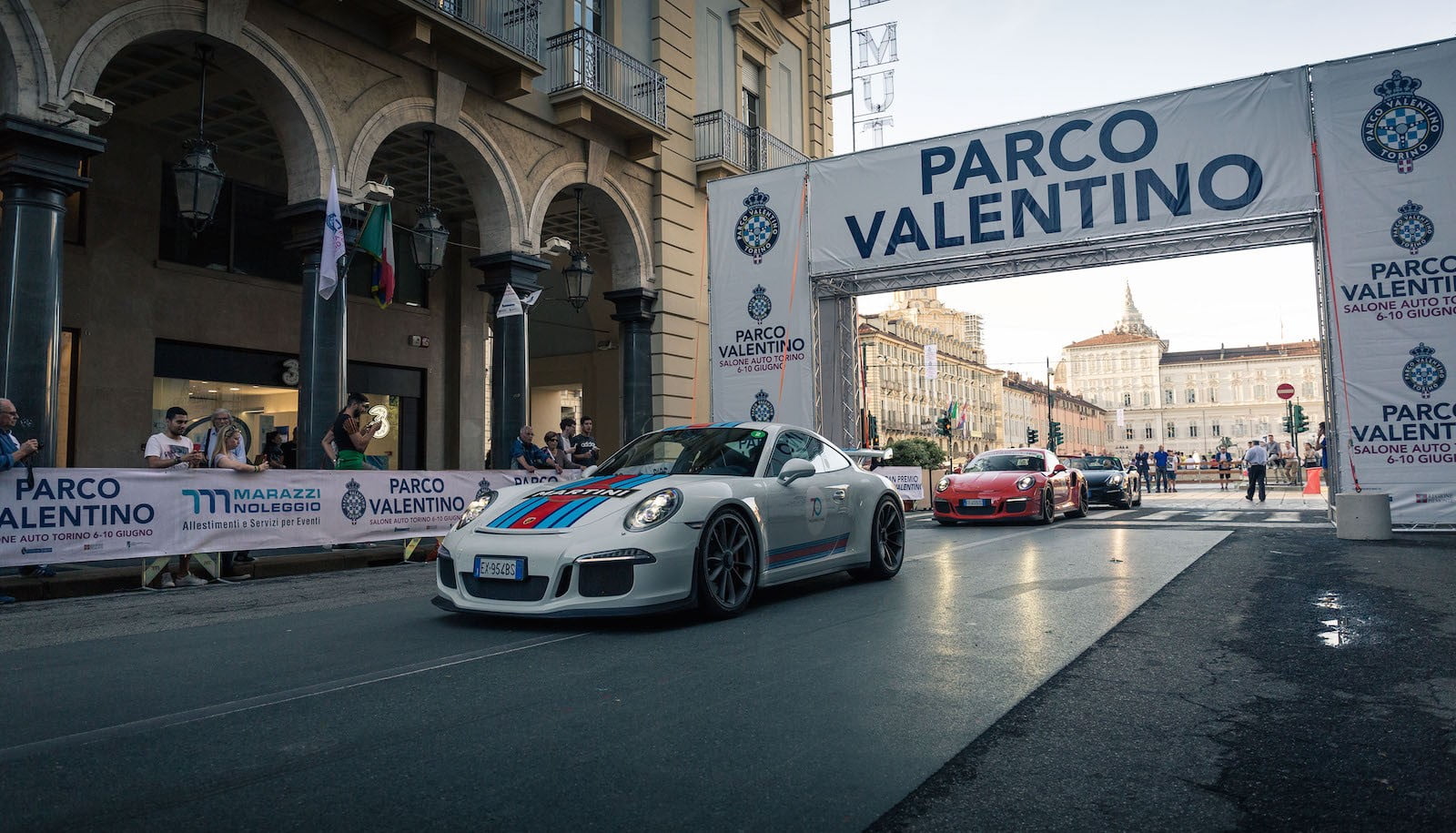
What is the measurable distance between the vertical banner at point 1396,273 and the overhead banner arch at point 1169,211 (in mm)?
24

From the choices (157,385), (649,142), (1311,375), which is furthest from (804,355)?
(1311,375)

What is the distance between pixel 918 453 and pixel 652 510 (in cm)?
1999

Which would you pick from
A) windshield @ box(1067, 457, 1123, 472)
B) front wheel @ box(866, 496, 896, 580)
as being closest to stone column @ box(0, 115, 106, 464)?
front wheel @ box(866, 496, 896, 580)

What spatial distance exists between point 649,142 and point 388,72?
559 cm

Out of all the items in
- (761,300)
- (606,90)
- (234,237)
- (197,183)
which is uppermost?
(606,90)

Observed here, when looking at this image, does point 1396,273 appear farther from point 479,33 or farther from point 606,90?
point 479,33

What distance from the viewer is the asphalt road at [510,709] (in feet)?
8.89

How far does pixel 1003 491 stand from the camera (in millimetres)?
15117

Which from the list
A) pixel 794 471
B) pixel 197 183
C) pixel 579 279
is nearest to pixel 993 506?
pixel 579 279

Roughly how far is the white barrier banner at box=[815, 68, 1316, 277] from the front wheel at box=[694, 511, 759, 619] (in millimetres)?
11386

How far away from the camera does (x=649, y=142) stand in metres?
18.3

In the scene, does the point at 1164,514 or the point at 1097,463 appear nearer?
the point at 1164,514

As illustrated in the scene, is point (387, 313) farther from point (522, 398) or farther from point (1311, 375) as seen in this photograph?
point (1311, 375)

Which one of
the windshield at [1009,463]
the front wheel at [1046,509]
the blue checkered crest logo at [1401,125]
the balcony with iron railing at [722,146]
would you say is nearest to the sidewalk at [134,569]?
the windshield at [1009,463]
